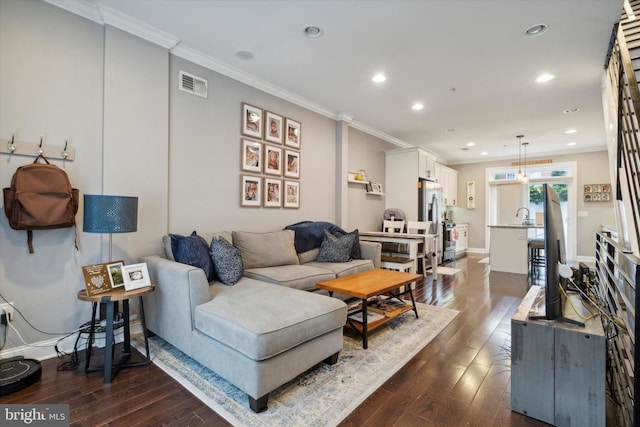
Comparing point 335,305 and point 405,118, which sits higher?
point 405,118

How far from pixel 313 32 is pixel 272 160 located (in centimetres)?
163

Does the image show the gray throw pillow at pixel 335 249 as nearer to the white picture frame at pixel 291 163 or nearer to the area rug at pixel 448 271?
the white picture frame at pixel 291 163

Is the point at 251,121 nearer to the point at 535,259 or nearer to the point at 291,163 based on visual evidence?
the point at 291,163

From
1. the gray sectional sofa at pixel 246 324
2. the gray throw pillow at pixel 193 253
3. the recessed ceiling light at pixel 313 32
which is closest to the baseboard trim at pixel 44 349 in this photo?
the gray sectional sofa at pixel 246 324

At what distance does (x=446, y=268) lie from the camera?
614 centimetres

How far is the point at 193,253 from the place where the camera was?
2.61 meters

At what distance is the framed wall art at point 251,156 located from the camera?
11.9ft

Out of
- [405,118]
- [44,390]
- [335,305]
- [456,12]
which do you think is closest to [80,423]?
[44,390]

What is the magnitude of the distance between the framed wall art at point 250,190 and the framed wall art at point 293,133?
742mm

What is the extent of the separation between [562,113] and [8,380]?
693cm

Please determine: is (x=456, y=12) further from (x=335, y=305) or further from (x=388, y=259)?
(x=388, y=259)

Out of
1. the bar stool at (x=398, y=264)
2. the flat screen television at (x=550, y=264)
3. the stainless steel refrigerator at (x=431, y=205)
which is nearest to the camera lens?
the flat screen television at (x=550, y=264)

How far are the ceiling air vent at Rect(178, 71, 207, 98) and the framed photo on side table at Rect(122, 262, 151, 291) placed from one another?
186 centimetres

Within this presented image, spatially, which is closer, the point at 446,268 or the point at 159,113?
the point at 159,113
